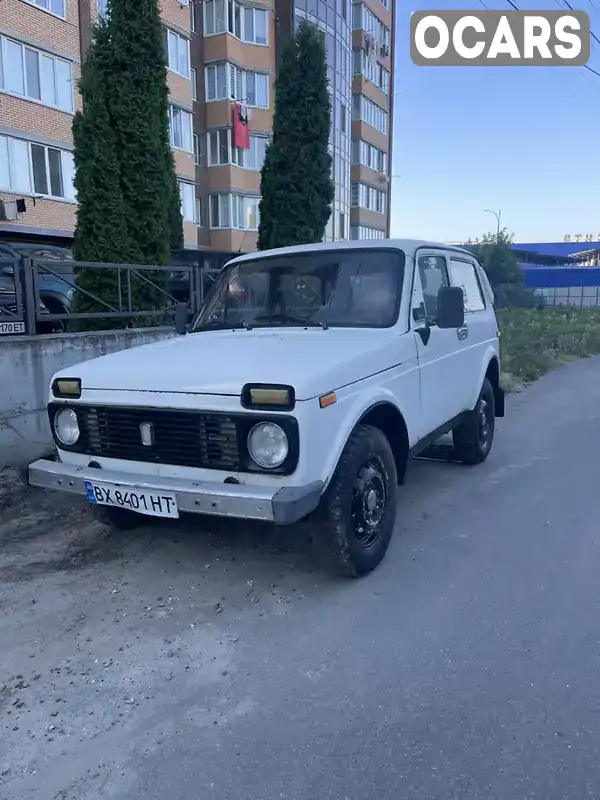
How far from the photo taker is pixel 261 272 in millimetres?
4824

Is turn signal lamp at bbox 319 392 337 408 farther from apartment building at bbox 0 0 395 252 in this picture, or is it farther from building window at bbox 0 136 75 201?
building window at bbox 0 136 75 201

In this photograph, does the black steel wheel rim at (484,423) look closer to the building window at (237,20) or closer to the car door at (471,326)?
the car door at (471,326)

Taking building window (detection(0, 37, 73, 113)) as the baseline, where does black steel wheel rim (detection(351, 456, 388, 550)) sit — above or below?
below

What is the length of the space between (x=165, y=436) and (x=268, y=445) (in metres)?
0.62

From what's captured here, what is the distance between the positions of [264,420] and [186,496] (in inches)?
22.4

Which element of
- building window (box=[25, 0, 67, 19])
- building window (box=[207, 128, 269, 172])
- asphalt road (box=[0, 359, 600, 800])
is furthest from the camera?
building window (box=[207, 128, 269, 172])

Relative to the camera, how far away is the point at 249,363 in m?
3.51

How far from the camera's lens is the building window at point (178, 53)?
23906 mm

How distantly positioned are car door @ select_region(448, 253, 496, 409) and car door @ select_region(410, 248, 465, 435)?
19 cm

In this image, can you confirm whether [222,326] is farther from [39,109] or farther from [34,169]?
[39,109]

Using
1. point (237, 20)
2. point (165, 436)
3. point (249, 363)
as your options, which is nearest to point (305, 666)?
point (165, 436)

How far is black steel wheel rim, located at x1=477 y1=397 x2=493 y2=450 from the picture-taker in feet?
20.0

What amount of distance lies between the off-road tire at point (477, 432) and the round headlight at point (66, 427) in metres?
3.35

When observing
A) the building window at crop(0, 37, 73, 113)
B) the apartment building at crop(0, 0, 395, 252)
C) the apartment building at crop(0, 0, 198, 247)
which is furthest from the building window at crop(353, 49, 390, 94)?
the building window at crop(0, 37, 73, 113)
